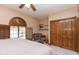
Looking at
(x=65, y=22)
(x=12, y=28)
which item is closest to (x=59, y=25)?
(x=65, y=22)

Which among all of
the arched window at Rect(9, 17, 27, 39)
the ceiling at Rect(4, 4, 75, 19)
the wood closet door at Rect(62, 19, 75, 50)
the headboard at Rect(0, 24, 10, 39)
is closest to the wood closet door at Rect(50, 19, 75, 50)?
the wood closet door at Rect(62, 19, 75, 50)

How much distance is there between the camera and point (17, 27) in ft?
3.35

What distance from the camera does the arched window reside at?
1.02 m

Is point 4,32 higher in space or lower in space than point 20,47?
higher

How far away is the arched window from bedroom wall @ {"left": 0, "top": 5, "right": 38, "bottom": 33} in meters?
0.04

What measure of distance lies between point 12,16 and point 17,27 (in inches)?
4.7

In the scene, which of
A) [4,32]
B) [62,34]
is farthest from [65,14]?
[4,32]

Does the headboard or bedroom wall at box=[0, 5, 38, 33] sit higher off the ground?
bedroom wall at box=[0, 5, 38, 33]

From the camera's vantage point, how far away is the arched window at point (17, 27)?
3.35 ft

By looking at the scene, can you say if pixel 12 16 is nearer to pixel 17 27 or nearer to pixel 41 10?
pixel 17 27

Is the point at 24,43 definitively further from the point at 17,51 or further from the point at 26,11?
the point at 26,11

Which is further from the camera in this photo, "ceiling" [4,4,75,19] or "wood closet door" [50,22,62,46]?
"wood closet door" [50,22,62,46]

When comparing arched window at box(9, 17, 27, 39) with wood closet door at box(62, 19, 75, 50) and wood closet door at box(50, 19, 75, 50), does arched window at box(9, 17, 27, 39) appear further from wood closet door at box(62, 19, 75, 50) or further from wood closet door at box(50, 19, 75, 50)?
wood closet door at box(62, 19, 75, 50)

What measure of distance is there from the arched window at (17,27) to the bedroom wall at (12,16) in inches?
1.5
